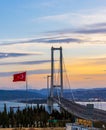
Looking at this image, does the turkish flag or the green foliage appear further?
the turkish flag

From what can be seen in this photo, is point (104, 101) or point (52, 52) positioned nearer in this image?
point (52, 52)

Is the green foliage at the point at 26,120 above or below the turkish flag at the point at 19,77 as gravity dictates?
below

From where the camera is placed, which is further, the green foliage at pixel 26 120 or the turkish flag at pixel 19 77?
the turkish flag at pixel 19 77

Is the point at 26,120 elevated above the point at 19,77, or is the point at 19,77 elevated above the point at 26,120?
the point at 19,77

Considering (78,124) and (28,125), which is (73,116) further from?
(78,124)

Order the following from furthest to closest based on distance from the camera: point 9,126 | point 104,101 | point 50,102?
point 104,101, point 50,102, point 9,126

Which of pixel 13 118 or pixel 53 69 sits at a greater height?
pixel 53 69

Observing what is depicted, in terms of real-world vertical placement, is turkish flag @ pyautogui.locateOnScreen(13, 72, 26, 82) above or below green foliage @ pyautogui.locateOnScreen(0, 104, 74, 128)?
above

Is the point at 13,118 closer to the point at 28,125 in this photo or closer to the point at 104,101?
the point at 28,125

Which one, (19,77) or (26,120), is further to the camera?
(19,77)

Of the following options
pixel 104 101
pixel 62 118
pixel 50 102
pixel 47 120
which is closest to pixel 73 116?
pixel 62 118

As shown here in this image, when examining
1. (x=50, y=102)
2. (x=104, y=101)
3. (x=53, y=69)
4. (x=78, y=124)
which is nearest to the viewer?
(x=78, y=124)
